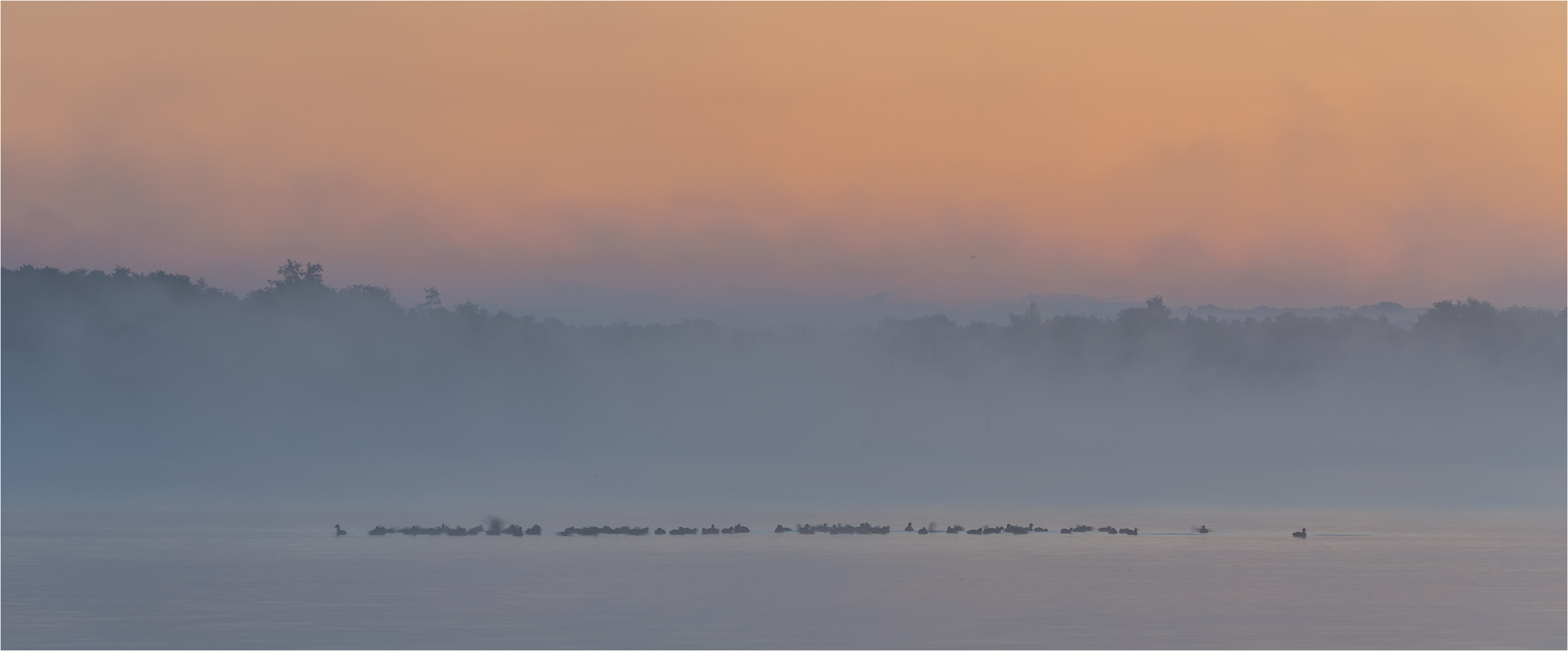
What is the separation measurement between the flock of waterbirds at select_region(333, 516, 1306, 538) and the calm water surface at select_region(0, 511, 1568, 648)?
553mm

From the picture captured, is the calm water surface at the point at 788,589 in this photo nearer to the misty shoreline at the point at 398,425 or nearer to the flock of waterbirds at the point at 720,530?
the flock of waterbirds at the point at 720,530

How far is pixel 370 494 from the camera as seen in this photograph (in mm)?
73562

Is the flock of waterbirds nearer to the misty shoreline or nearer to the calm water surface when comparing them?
the calm water surface

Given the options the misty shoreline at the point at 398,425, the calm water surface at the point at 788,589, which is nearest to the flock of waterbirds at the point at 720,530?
the calm water surface at the point at 788,589

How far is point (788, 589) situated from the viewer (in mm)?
37344

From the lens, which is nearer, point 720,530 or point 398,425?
point 720,530

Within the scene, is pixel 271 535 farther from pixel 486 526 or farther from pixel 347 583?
pixel 347 583

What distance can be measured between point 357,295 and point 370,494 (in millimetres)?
125034

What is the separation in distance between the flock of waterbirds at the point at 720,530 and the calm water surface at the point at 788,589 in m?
0.55

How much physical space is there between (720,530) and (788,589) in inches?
528

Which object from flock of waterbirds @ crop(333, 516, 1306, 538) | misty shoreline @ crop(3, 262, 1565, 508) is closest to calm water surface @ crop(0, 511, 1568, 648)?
flock of waterbirds @ crop(333, 516, 1306, 538)

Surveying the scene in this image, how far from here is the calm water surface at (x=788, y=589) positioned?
31.2m

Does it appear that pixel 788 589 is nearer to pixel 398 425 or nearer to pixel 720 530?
pixel 720 530

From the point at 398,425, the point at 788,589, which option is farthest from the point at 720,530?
the point at 398,425
